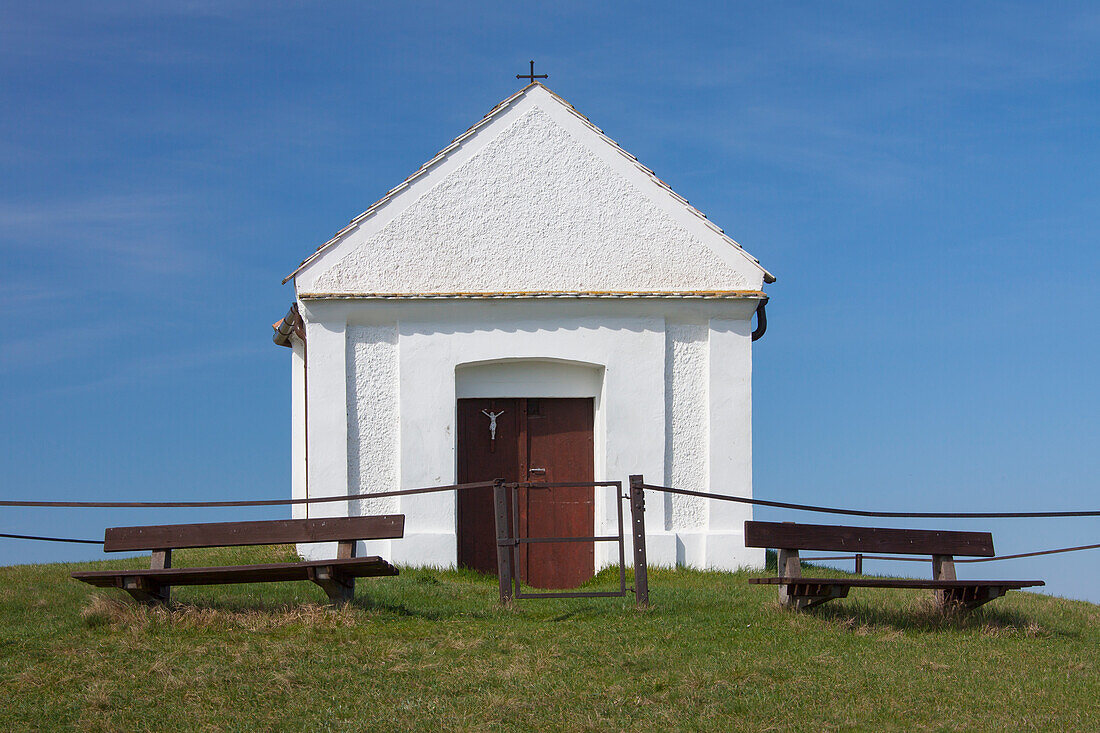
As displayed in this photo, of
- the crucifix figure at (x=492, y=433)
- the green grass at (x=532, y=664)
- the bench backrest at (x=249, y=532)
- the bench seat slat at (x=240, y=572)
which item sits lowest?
the green grass at (x=532, y=664)

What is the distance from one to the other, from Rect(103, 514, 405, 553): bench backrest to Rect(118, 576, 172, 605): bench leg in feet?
1.00

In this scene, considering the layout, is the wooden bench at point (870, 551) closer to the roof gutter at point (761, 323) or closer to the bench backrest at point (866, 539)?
the bench backrest at point (866, 539)

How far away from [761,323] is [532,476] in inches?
153

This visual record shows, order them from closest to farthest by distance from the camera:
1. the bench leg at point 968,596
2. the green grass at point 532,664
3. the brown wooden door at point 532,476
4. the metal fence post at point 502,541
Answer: the green grass at point 532,664 < the bench leg at point 968,596 < the metal fence post at point 502,541 < the brown wooden door at point 532,476

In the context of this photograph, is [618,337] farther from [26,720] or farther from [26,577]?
[26,720]

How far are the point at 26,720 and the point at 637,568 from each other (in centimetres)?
512

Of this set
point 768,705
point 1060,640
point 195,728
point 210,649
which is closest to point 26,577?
point 210,649

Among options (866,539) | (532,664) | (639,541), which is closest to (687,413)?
(639,541)

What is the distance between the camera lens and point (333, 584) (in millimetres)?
9555

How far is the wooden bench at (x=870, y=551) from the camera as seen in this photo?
31.4ft

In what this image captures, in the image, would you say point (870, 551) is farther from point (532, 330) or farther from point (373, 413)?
point (373, 413)

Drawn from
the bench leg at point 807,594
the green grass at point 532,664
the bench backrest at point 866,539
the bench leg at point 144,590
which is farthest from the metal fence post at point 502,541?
the bench leg at point 144,590

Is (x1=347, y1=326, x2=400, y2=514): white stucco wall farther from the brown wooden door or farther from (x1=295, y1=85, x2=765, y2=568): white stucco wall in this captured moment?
the brown wooden door

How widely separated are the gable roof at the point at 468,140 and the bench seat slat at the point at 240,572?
5.62 meters
